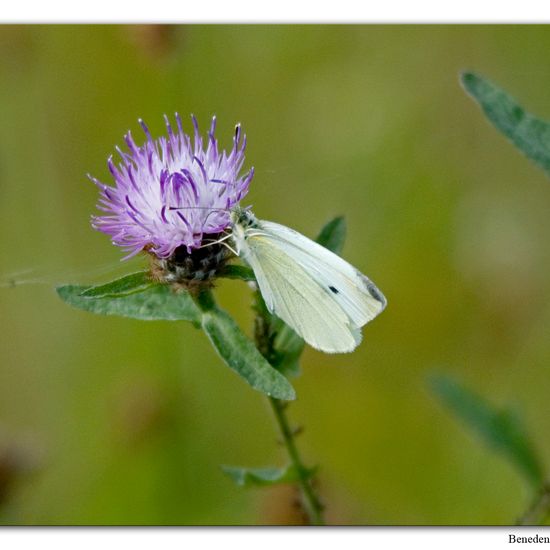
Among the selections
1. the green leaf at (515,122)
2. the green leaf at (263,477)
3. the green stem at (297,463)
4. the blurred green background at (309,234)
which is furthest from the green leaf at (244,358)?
the blurred green background at (309,234)

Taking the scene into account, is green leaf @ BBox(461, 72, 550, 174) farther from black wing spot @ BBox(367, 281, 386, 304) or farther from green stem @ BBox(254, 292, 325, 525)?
green stem @ BBox(254, 292, 325, 525)

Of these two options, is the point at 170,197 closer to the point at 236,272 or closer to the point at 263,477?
the point at 236,272

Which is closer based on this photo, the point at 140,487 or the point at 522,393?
the point at 140,487

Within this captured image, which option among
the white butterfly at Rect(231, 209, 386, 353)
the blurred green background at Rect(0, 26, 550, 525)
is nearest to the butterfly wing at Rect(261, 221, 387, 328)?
the white butterfly at Rect(231, 209, 386, 353)

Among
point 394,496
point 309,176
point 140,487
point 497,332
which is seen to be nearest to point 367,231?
point 309,176

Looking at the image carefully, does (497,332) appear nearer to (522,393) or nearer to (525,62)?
(522,393)

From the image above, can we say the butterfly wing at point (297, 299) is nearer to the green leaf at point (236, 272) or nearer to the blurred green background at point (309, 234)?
the green leaf at point (236, 272)
